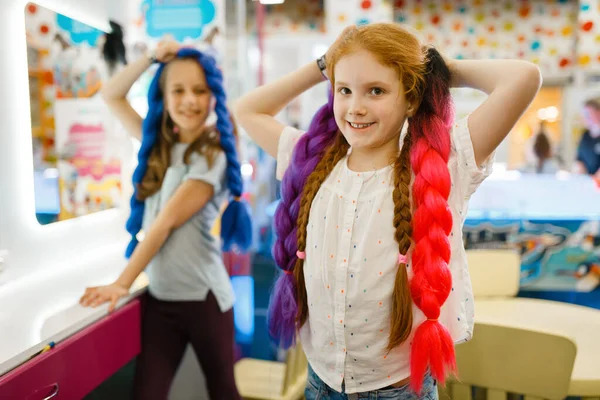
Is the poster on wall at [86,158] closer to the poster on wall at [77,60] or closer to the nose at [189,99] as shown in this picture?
the poster on wall at [77,60]

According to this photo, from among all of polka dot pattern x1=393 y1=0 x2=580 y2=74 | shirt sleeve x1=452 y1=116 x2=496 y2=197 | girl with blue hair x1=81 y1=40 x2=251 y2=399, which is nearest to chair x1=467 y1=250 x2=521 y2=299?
girl with blue hair x1=81 y1=40 x2=251 y2=399

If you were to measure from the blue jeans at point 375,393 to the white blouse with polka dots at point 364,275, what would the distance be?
19 millimetres

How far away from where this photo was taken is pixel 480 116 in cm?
105

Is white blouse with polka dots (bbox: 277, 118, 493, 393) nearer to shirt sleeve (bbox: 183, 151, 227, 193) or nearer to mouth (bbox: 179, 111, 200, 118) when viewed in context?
shirt sleeve (bbox: 183, 151, 227, 193)

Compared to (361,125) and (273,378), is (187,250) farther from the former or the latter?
(273,378)

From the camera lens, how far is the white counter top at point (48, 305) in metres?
1.21

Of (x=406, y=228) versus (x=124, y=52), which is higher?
(x=124, y=52)

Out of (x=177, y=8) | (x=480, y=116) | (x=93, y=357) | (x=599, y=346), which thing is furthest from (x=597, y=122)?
(x=93, y=357)

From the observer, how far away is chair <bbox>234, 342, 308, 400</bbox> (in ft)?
6.70

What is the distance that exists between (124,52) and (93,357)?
4.15ft

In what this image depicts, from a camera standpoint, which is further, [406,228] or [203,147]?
[203,147]

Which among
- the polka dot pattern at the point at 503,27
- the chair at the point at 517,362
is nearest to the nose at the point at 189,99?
the chair at the point at 517,362

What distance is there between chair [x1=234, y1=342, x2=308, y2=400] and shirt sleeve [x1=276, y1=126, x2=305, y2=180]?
85 cm

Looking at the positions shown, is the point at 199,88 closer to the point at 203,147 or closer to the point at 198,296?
the point at 203,147
